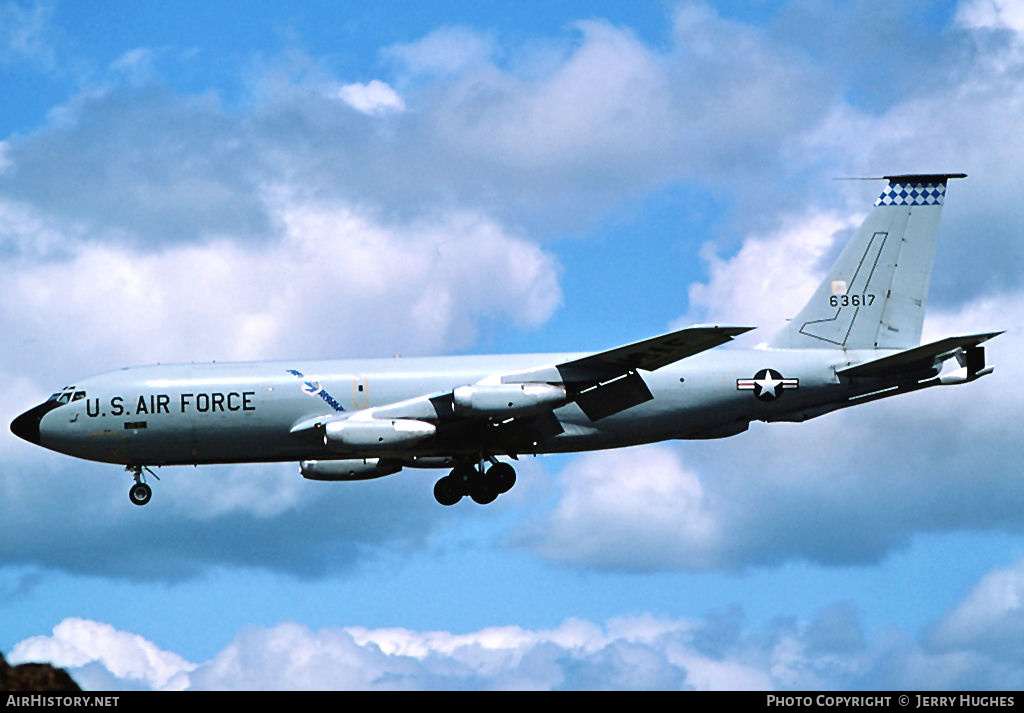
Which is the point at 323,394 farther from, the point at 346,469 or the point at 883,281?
the point at 883,281

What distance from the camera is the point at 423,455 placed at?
156 feet

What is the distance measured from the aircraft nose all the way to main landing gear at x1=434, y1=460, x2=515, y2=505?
13.6m

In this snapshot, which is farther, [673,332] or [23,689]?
[673,332]

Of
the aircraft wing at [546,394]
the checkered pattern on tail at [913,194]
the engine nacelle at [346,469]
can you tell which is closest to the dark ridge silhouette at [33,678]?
the aircraft wing at [546,394]

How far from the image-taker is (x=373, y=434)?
44.9 metres

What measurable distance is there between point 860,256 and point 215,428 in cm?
2362

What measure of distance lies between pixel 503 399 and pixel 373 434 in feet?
14.3

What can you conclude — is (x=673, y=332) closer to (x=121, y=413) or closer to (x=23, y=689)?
(x=121, y=413)

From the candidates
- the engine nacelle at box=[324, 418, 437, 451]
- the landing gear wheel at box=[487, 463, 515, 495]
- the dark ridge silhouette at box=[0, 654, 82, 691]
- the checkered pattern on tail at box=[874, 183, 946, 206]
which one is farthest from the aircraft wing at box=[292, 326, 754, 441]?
the dark ridge silhouette at box=[0, 654, 82, 691]

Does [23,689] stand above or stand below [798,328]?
below

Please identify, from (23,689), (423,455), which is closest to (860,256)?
(423,455)

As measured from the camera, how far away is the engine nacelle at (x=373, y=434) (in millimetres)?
44844

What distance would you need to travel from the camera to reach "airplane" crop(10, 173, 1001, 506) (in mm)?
45750
